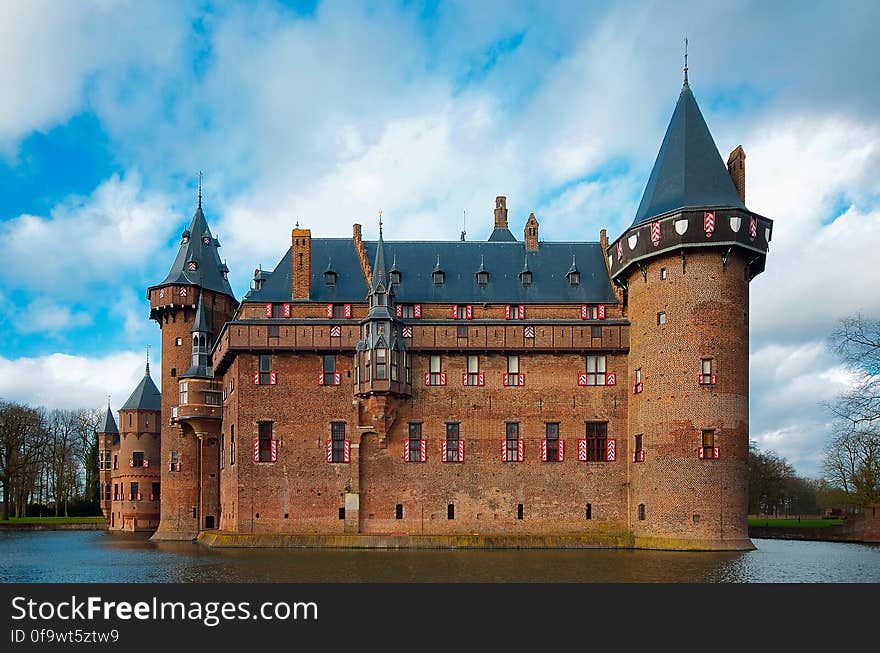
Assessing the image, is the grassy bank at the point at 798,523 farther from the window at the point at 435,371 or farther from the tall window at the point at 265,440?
the tall window at the point at 265,440

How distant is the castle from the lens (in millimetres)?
36812

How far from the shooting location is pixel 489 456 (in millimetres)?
39938

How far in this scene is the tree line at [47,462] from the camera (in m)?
66.4

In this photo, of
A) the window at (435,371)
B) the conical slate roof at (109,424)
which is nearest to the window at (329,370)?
the window at (435,371)

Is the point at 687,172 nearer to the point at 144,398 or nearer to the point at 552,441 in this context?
the point at 552,441

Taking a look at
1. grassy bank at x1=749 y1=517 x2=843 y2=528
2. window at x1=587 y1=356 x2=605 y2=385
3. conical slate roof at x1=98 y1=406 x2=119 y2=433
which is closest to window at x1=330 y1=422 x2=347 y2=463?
window at x1=587 y1=356 x2=605 y2=385

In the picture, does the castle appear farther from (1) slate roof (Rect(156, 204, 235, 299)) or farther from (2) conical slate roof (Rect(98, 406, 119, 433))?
(2) conical slate roof (Rect(98, 406, 119, 433))

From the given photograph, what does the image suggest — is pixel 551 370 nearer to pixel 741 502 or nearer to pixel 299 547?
pixel 741 502

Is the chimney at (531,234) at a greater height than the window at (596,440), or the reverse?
the chimney at (531,234)

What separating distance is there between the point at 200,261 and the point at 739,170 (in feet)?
90.7

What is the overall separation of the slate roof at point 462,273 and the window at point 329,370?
2685 millimetres

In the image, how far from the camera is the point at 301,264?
41281 millimetres

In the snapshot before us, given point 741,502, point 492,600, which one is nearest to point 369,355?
point 741,502

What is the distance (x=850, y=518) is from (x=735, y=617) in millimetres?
29370
